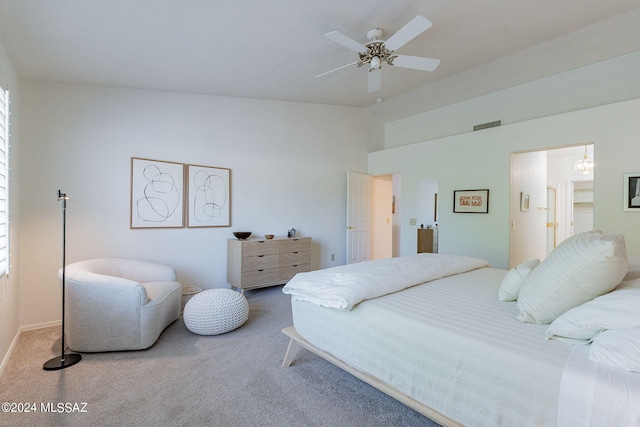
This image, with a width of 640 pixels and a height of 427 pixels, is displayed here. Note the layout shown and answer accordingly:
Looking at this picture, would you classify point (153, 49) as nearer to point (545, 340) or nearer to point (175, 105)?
point (175, 105)

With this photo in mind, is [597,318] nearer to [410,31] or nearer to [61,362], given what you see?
[410,31]

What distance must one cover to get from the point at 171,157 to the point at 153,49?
145 centimetres

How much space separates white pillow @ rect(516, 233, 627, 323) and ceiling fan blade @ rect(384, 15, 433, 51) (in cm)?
179

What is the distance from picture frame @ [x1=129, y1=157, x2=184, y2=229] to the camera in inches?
151

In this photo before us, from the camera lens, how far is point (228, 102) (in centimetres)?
452

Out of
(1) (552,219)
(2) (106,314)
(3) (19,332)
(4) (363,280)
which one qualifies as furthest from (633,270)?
(1) (552,219)

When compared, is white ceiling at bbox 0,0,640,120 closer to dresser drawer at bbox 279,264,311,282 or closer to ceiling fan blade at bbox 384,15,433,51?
ceiling fan blade at bbox 384,15,433,51

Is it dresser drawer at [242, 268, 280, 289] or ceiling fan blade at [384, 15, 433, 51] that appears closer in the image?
ceiling fan blade at [384, 15, 433, 51]

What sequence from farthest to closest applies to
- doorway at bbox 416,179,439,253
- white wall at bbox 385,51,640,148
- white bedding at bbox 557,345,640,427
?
doorway at bbox 416,179,439,253
white wall at bbox 385,51,640,148
white bedding at bbox 557,345,640,427

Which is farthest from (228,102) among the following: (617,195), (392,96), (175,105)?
(617,195)

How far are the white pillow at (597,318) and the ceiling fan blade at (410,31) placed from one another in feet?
6.70

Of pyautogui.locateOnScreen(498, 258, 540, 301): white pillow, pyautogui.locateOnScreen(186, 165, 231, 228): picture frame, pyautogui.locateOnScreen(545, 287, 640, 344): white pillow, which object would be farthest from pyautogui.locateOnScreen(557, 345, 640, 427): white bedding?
pyautogui.locateOnScreen(186, 165, 231, 228): picture frame

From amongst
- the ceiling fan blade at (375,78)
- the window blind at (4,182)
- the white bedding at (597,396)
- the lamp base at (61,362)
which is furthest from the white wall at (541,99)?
the lamp base at (61,362)

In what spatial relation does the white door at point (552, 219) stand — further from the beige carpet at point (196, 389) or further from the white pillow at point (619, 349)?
the white pillow at point (619, 349)
